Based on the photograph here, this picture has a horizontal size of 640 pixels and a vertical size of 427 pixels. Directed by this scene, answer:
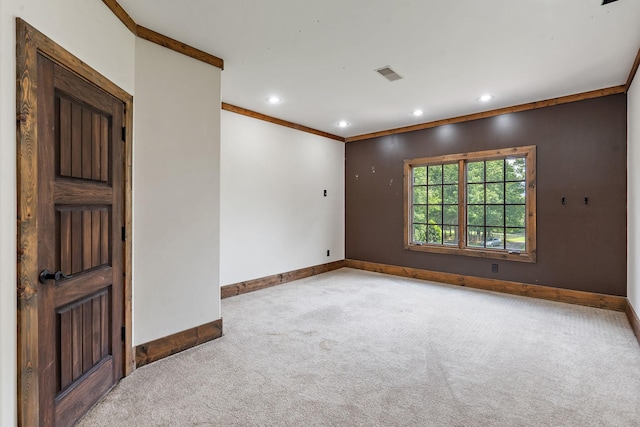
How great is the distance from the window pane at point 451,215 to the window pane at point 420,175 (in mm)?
639

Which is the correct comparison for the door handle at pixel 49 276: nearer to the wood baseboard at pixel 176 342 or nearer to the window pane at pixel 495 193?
the wood baseboard at pixel 176 342

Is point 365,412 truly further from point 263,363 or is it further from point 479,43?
point 479,43

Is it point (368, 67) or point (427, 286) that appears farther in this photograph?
point (427, 286)

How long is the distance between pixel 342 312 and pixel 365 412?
6.41 feet

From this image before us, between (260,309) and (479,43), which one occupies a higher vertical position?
(479,43)

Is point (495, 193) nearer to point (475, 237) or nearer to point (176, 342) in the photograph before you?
point (475, 237)

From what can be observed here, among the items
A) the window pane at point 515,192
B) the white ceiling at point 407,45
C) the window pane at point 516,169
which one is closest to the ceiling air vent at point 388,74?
the white ceiling at point 407,45

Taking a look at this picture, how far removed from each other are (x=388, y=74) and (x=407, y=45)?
651 millimetres

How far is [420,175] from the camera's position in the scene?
5.89 meters

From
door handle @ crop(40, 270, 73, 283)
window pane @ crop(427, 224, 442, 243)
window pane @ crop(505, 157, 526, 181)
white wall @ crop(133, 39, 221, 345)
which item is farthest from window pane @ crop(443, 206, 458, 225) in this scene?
door handle @ crop(40, 270, 73, 283)

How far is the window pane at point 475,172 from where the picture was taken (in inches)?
204

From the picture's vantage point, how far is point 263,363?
8.80ft

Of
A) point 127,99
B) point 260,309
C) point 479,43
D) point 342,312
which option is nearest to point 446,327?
point 342,312

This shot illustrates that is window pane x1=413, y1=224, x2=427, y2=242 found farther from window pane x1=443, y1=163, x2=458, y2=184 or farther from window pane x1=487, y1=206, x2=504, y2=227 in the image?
window pane x1=487, y1=206, x2=504, y2=227
